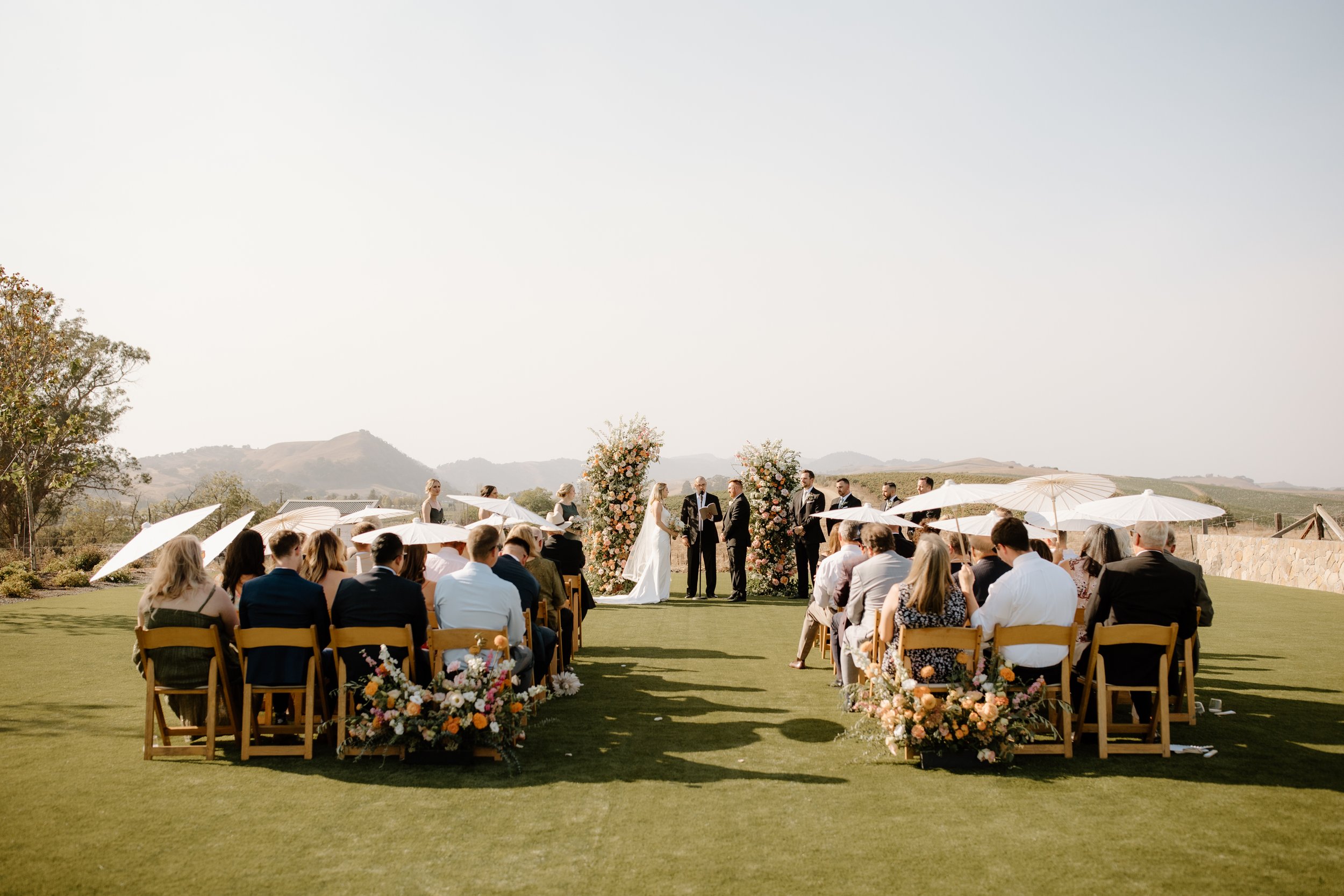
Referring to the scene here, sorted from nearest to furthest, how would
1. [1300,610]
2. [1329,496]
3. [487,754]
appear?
[487,754] → [1300,610] → [1329,496]

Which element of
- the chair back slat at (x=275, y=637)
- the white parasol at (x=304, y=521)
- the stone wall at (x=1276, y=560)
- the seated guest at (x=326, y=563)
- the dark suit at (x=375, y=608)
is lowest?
the stone wall at (x=1276, y=560)

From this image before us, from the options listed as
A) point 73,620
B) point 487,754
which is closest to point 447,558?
point 487,754

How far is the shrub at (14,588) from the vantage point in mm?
15508

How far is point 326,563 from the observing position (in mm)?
6477

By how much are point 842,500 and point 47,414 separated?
17.2 metres

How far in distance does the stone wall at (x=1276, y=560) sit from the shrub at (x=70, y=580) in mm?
25915

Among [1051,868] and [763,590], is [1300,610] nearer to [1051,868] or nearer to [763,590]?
[763,590]

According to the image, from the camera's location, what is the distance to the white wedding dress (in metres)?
15.1

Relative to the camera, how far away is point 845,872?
3.98 m

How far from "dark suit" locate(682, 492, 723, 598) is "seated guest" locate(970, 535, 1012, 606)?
8793 millimetres

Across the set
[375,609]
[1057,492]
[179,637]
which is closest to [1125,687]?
[1057,492]

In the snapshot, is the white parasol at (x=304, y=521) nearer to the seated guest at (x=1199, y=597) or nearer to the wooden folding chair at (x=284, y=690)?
the wooden folding chair at (x=284, y=690)

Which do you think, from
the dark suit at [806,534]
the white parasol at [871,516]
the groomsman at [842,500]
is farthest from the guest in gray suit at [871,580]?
the dark suit at [806,534]

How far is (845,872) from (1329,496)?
251 ft
